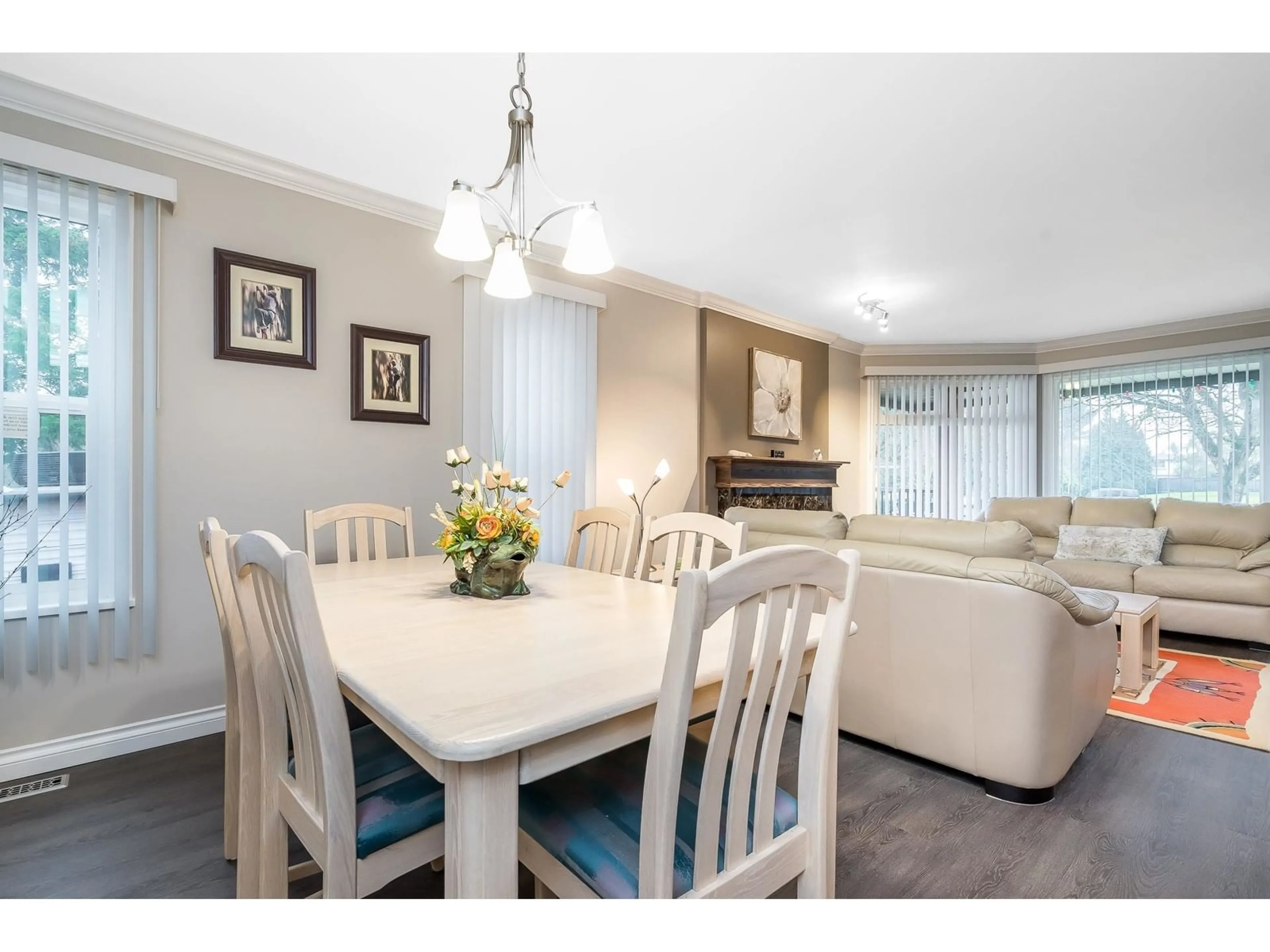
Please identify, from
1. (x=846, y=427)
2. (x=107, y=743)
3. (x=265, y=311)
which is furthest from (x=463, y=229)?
(x=846, y=427)

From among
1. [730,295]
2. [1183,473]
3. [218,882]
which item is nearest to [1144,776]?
[218,882]

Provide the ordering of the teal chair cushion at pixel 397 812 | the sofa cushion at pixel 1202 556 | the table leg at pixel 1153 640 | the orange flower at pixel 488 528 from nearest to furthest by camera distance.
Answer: the teal chair cushion at pixel 397 812
the orange flower at pixel 488 528
the table leg at pixel 1153 640
the sofa cushion at pixel 1202 556

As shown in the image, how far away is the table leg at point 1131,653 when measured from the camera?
288cm

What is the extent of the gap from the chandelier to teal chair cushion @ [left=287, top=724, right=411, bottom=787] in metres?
1.11

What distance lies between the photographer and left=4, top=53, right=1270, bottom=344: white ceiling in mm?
2004

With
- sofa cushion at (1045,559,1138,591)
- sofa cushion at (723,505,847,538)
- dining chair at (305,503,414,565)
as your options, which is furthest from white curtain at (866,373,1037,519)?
dining chair at (305,503,414,565)

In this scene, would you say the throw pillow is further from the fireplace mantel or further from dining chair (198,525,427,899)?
dining chair (198,525,427,899)

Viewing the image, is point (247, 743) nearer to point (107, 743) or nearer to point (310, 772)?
point (310, 772)

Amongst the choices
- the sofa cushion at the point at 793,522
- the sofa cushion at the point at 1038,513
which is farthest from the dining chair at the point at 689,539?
the sofa cushion at the point at 1038,513

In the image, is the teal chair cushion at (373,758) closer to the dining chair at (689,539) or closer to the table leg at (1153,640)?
the dining chair at (689,539)

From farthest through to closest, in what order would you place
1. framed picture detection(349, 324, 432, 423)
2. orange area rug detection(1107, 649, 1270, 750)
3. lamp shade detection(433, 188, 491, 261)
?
1. framed picture detection(349, 324, 432, 423)
2. orange area rug detection(1107, 649, 1270, 750)
3. lamp shade detection(433, 188, 491, 261)

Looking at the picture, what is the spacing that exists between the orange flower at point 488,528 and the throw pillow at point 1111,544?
4.67m

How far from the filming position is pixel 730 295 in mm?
4645
